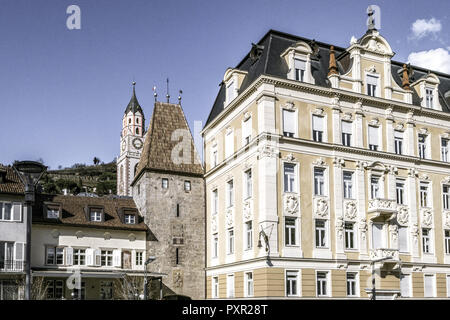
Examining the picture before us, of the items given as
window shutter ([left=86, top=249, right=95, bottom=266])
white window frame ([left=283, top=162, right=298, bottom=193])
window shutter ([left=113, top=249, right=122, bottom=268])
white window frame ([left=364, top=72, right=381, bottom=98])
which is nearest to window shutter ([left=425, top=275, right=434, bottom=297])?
white window frame ([left=283, top=162, right=298, bottom=193])

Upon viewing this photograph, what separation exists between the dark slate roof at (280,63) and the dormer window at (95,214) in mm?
11880

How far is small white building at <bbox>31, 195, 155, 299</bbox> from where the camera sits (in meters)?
42.8

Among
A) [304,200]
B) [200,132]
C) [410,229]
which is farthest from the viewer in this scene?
[200,132]

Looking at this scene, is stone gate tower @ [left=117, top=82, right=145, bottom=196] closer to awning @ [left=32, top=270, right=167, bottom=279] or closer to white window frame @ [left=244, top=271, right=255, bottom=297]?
awning @ [left=32, top=270, right=167, bottom=279]

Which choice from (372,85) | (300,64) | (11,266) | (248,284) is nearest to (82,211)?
(11,266)

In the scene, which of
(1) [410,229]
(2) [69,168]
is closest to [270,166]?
(1) [410,229]

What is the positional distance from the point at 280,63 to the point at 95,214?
1922cm

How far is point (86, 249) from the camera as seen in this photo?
4472 centimetres

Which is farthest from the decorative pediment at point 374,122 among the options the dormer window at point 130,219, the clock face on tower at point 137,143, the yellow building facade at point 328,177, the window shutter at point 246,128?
the clock face on tower at point 137,143

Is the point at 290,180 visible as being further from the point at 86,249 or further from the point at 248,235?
the point at 86,249

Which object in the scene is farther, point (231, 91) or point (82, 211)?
point (82, 211)
